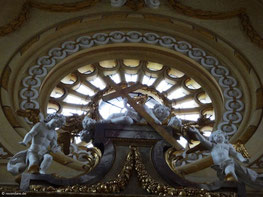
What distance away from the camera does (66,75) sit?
11336 mm

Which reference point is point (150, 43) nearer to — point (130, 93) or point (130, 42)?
point (130, 42)

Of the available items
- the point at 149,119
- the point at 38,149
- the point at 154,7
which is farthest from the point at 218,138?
the point at 154,7

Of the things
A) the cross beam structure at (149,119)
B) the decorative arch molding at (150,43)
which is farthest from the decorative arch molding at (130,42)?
the cross beam structure at (149,119)

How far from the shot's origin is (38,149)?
7148 mm

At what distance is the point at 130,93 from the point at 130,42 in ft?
3.78

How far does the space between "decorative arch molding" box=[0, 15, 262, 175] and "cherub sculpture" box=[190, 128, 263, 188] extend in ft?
9.90

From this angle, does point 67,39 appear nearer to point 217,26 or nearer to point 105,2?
point 105,2

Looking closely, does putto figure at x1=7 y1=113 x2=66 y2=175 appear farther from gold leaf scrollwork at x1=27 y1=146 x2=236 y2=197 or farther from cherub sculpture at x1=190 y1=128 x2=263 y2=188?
cherub sculpture at x1=190 y1=128 x2=263 y2=188

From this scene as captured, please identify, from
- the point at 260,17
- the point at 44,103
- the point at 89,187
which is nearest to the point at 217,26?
the point at 260,17

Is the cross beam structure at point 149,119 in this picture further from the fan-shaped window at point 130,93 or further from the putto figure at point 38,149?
the fan-shaped window at point 130,93

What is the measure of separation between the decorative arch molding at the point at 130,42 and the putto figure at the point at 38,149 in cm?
316

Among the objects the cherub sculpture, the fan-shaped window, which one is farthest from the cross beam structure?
the fan-shaped window

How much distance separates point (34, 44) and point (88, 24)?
54.1 inches

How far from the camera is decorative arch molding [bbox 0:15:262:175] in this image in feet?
35.5
